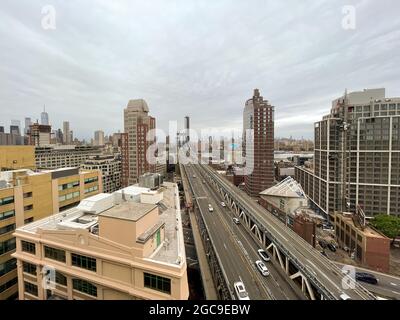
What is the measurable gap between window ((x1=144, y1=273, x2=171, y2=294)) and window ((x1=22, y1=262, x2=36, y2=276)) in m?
5.99

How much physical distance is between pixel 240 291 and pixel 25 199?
1497cm

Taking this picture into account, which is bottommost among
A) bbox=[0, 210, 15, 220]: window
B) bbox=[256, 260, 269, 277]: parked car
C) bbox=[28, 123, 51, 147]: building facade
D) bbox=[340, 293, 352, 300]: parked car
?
bbox=[256, 260, 269, 277]: parked car

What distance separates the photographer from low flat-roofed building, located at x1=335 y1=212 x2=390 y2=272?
18422 mm

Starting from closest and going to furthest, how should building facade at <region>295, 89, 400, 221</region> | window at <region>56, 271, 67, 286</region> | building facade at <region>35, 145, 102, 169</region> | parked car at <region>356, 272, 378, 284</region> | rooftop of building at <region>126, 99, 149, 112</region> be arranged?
window at <region>56, 271, 67, 286</region>, parked car at <region>356, 272, 378, 284</region>, building facade at <region>295, 89, 400, 221</region>, building facade at <region>35, 145, 102, 169</region>, rooftop of building at <region>126, 99, 149, 112</region>

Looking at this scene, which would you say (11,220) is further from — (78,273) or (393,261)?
(393,261)

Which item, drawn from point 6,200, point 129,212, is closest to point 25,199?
point 6,200

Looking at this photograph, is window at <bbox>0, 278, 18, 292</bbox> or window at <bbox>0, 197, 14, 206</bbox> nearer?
window at <bbox>0, 278, 18, 292</bbox>

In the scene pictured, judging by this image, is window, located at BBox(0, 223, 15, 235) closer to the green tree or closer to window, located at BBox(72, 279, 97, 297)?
window, located at BBox(72, 279, 97, 297)

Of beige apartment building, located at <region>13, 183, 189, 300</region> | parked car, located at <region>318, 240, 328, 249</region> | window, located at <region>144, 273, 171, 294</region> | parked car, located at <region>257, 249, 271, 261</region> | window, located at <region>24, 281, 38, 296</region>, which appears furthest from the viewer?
parked car, located at <region>318, 240, 328, 249</region>

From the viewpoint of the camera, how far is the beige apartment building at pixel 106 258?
282 inches

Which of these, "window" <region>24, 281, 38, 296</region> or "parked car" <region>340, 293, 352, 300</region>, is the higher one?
"window" <region>24, 281, 38, 296</region>

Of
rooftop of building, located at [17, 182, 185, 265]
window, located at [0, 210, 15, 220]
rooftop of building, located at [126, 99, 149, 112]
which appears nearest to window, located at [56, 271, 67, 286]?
rooftop of building, located at [17, 182, 185, 265]

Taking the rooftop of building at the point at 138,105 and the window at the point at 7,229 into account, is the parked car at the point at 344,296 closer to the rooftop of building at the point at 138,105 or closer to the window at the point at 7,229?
the window at the point at 7,229

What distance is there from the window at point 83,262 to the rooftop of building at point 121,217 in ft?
3.38
